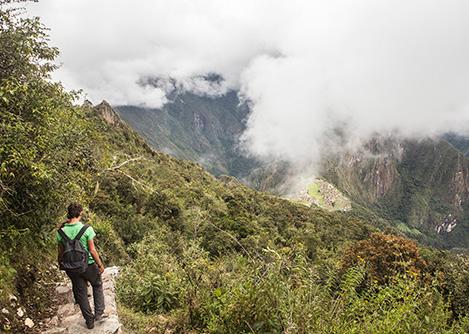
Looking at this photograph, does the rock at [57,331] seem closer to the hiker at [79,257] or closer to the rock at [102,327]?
the rock at [102,327]

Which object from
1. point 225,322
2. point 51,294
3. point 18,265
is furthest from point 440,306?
point 18,265

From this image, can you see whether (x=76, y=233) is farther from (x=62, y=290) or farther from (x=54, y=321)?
(x=62, y=290)

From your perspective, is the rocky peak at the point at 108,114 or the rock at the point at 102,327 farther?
the rocky peak at the point at 108,114

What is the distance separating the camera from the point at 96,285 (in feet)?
26.0

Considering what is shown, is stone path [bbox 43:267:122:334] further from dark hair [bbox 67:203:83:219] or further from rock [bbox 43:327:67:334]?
dark hair [bbox 67:203:83:219]

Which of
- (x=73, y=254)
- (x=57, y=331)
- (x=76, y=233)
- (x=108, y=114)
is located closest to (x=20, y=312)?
(x=57, y=331)

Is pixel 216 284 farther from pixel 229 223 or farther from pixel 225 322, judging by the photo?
pixel 229 223

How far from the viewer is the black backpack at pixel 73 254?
292 inches

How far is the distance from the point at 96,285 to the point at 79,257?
86 centimetres

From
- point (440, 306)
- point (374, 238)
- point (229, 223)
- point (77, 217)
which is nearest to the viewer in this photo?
point (440, 306)

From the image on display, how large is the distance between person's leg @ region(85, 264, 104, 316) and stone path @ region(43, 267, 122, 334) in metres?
0.26

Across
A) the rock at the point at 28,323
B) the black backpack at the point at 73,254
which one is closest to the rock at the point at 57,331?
the rock at the point at 28,323

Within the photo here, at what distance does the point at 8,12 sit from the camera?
1009 cm

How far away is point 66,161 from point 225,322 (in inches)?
252
